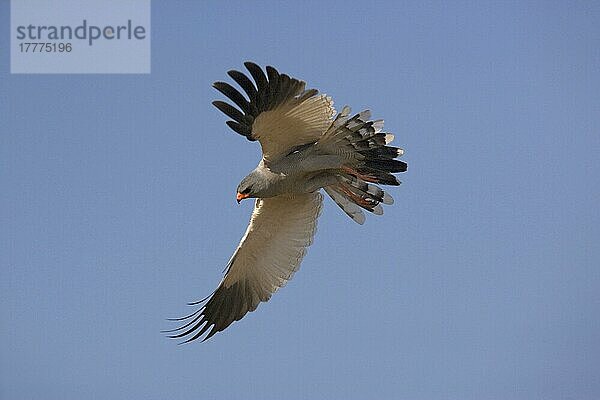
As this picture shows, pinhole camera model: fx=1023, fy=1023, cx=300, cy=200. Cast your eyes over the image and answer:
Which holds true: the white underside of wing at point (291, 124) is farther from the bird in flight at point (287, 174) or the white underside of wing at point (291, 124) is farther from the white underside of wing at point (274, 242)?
the white underside of wing at point (274, 242)

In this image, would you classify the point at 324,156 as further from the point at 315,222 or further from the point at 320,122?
the point at 315,222

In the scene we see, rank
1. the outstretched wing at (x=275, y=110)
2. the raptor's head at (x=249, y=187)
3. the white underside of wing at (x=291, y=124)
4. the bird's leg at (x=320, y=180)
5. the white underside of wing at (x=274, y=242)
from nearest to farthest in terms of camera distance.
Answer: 1. the outstretched wing at (x=275, y=110)
2. the white underside of wing at (x=291, y=124)
3. the raptor's head at (x=249, y=187)
4. the bird's leg at (x=320, y=180)
5. the white underside of wing at (x=274, y=242)

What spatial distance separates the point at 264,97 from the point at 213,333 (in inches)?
102

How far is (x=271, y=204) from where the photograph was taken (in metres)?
9.38

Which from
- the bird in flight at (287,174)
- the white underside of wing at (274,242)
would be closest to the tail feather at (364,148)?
the bird in flight at (287,174)

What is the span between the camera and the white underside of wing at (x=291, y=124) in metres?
8.07

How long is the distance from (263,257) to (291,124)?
5.91 feet

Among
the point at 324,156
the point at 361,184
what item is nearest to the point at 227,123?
the point at 324,156

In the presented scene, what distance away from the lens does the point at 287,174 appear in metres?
8.51

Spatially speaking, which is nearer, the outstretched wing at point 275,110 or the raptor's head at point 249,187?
the outstretched wing at point 275,110

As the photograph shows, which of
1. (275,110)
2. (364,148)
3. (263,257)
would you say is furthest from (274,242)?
(275,110)

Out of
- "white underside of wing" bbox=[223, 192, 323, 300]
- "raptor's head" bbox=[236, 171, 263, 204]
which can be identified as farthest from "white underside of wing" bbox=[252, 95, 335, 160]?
"white underside of wing" bbox=[223, 192, 323, 300]

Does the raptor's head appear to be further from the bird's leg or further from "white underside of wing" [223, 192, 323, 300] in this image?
"white underside of wing" [223, 192, 323, 300]

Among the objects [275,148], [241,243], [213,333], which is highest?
[275,148]
